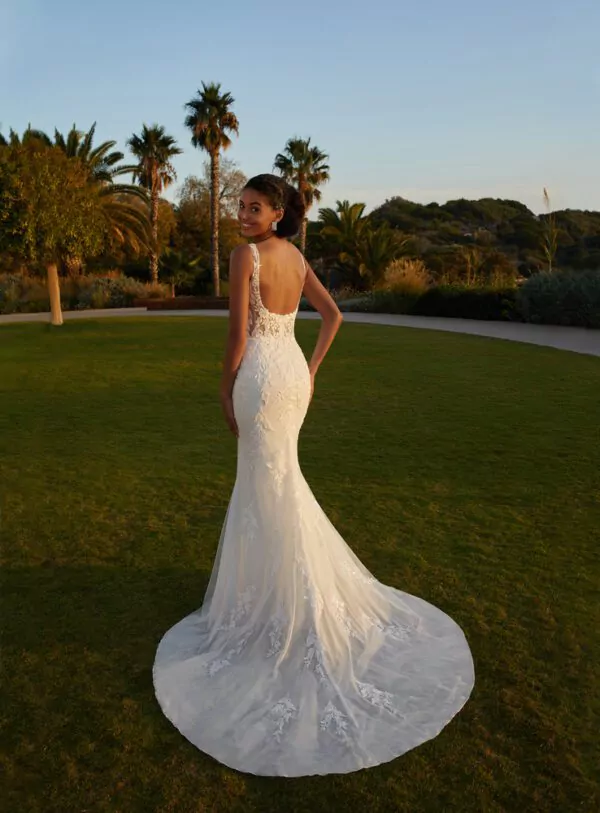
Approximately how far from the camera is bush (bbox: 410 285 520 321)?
25.6 m

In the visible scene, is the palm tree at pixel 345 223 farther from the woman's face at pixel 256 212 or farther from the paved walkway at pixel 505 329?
the woman's face at pixel 256 212

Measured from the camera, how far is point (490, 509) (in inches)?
246

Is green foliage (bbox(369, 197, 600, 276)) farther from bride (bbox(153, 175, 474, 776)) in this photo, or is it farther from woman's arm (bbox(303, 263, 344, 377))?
bride (bbox(153, 175, 474, 776))

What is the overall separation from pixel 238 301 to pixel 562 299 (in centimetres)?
2145

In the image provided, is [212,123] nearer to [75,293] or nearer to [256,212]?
[75,293]

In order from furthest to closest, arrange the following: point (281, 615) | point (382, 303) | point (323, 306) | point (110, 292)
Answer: point (110, 292) → point (382, 303) → point (323, 306) → point (281, 615)

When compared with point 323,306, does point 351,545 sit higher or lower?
lower

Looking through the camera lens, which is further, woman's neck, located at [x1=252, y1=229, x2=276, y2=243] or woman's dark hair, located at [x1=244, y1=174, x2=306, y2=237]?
woman's neck, located at [x1=252, y1=229, x2=276, y2=243]

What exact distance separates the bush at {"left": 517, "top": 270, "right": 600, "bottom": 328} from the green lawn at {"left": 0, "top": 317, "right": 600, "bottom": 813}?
1096 centimetres

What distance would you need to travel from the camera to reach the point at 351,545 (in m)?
5.43

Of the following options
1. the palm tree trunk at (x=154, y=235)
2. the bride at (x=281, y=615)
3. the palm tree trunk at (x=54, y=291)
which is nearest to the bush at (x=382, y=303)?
the palm tree trunk at (x=54, y=291)

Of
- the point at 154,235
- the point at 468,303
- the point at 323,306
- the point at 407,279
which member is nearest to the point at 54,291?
the point at 407,279

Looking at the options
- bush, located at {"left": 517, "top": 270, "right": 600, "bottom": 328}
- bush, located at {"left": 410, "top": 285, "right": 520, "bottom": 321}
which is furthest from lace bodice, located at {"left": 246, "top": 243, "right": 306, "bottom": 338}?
bush, located at {"left": 410, "top": 285, "right": 520, "bottom": 321}

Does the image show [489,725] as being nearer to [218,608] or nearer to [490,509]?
[218,608]
